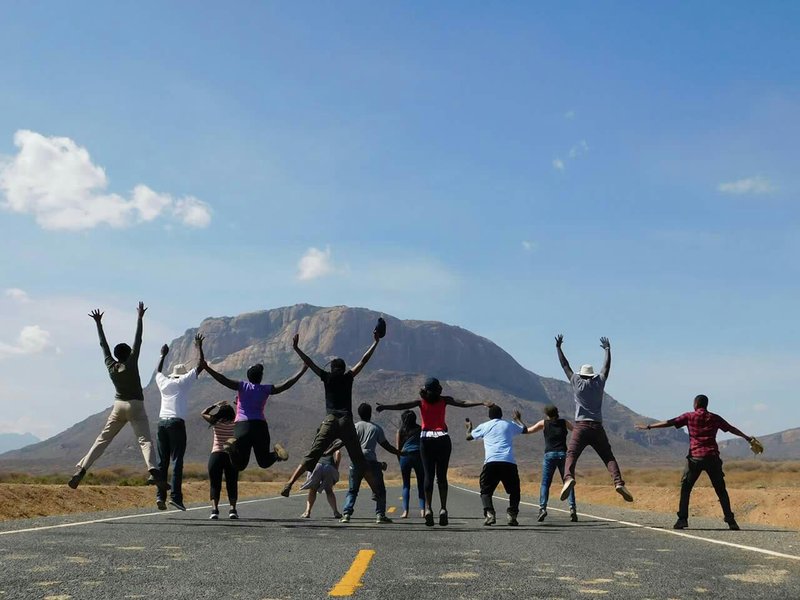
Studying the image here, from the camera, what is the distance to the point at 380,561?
737 centimetres

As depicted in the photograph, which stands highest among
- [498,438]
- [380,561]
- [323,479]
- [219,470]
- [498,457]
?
[498,438]

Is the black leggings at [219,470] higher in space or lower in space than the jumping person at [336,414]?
lower

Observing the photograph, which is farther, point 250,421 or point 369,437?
point 369,437

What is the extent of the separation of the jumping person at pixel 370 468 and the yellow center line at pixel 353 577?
420cm

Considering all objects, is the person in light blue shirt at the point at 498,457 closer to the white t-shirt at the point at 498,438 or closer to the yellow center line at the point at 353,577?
the white t-shirt at the point at 498,438

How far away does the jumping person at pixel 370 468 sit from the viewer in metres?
12.2

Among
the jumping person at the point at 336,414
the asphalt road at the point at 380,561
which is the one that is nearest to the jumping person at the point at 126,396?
the asphalt road at the point at 380,561

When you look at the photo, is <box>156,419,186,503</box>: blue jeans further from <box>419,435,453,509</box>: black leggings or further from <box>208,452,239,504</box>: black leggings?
<box>419,435,453,509</box>: black leggings

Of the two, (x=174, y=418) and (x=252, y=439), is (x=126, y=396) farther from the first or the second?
(x=252, y=439)

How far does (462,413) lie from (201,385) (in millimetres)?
58596

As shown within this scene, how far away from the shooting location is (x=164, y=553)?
300 inches

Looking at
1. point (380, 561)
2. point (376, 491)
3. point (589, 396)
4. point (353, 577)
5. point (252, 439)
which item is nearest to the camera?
point (353, 577)

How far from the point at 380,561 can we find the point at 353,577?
3.51 feet

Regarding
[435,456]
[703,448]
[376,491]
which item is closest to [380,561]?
[435,456]
